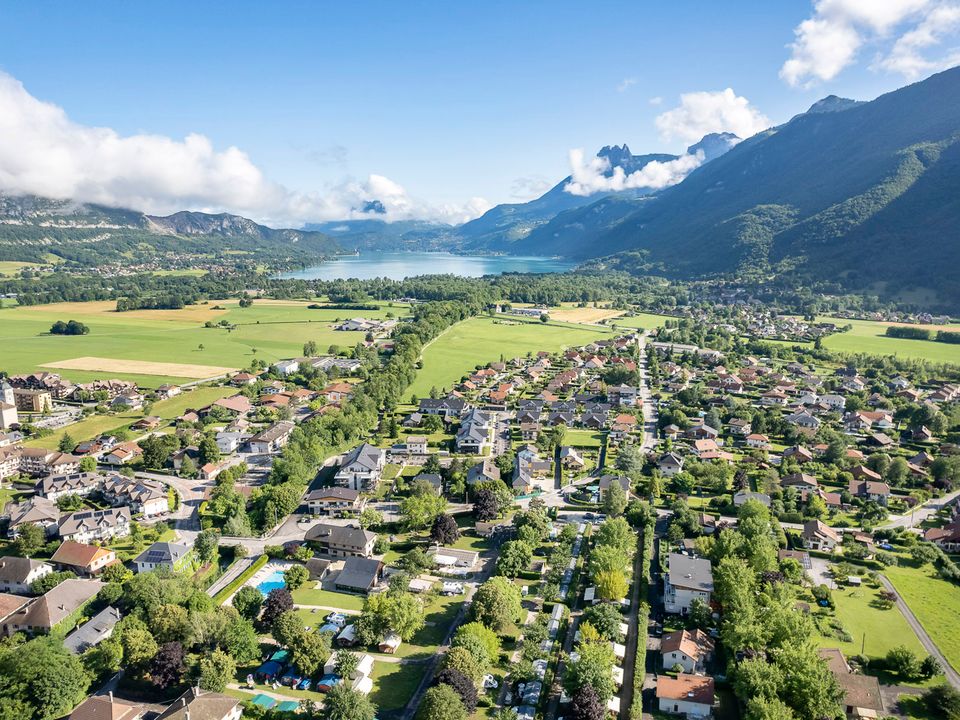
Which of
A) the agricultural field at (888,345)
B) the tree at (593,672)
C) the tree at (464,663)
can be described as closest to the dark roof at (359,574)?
the tree at (464,663)

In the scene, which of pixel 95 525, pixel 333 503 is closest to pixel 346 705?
pixel 333 503

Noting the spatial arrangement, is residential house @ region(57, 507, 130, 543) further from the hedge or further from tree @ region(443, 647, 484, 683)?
tree @ region(443, 647, 484, 683)

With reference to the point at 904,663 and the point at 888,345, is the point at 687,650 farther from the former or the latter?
the point at 888,345

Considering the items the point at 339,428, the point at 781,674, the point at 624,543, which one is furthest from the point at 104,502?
the point at 781,674

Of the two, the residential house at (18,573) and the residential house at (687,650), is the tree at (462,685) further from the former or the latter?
the residential house at (18,573)

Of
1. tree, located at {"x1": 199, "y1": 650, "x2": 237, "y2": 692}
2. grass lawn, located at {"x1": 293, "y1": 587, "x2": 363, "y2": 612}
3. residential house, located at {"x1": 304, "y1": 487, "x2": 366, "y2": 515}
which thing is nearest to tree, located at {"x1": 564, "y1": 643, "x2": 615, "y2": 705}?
grass lawn, located at {"x1": 293, "y1": 587, "x2": 363, "y2": 612}

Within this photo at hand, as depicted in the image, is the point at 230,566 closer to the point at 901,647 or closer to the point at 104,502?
the point at 104,502
